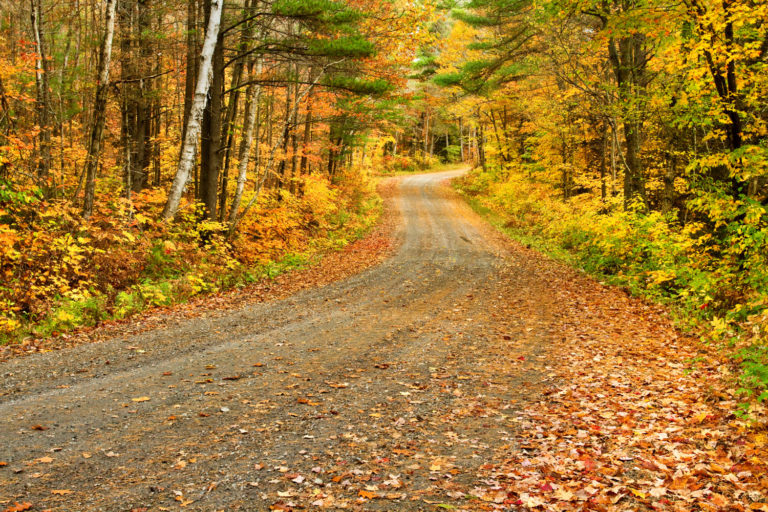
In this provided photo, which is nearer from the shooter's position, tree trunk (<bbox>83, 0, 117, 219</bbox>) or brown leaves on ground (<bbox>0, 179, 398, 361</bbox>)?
brown leaves on ground (<bbox>0, 179, 398, 361</bbox>)

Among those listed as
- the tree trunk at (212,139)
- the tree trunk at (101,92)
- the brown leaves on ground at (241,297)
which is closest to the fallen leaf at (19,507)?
the brown leaves on ground at (241,297)

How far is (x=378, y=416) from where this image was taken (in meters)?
5.08

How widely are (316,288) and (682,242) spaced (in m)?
8.25

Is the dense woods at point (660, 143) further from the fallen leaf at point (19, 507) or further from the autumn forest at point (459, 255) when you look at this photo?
the fallen leaf at point (19, 507)

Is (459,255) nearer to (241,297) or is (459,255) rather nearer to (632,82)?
(632,82)

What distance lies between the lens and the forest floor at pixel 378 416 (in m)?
3.66

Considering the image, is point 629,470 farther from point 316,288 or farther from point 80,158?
point 80,158

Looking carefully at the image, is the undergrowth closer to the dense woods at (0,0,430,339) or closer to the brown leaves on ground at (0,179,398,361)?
the dense woods at (0,0,430,339)

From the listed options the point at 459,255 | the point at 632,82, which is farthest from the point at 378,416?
the point at 632,82

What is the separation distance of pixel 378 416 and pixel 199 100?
9617 mm

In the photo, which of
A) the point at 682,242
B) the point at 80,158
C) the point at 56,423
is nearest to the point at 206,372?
the point at 56,423

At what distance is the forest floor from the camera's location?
3.66 meters

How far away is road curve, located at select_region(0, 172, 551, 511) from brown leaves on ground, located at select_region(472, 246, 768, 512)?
15.9 inches

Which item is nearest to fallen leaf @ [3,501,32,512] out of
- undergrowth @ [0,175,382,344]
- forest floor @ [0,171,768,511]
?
forest floor @ [0,171,768,511]
